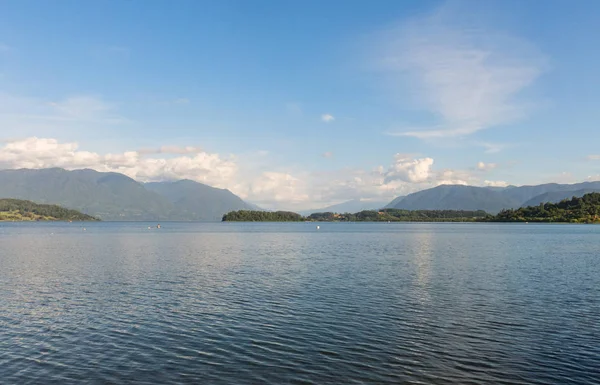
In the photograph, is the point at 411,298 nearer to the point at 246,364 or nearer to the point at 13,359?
the point at 246,364

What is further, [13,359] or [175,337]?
[175,337]

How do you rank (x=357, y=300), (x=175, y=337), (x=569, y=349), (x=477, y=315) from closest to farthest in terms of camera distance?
(x=569, y=349)
(x=175, y=337)
(x=477, y=315)
(x=357, y=300)

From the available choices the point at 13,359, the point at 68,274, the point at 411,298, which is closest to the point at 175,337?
the point at 13,359

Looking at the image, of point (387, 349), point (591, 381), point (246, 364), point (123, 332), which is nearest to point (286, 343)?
point (246, 364)

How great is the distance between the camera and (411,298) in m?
37.8

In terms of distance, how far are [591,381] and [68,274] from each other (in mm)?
53368

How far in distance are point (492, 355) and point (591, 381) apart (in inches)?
176

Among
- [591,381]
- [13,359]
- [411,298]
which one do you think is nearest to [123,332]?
[13,359]

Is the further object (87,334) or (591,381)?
(87,334)

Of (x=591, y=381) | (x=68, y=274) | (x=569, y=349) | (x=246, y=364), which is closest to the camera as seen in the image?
(x=591, y=381)

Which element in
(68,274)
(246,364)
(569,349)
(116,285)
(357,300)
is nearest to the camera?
(246,364)

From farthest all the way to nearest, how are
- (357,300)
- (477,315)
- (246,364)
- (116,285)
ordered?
(116,285), (357,300), (477,315), (246,364)

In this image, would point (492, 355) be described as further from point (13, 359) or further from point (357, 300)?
point (13, 359)

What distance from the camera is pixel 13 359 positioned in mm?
22391
